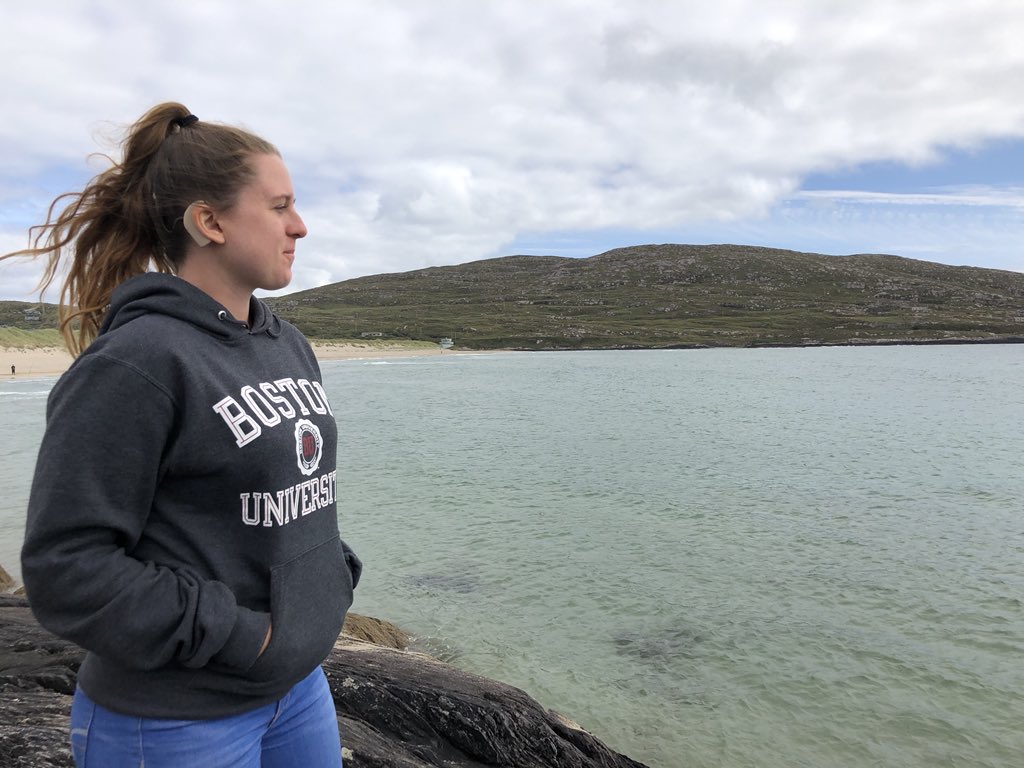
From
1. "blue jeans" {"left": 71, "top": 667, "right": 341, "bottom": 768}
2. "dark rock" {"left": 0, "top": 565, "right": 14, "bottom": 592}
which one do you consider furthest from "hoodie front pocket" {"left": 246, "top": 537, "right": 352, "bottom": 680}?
"dark rock" {"left": 0, "top": 565, "right": 14, "bottom": 592}

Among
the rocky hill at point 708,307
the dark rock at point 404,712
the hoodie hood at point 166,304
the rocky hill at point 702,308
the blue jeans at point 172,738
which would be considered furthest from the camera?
the rocky hill at point 708,307

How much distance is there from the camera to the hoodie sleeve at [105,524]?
1767 mm

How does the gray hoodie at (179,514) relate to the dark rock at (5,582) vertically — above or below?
above

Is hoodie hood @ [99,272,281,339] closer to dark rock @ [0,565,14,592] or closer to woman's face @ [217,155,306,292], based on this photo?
woman's face @ [217,155,306,292]

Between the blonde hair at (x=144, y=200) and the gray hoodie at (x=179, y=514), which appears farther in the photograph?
the blonde hair at (x=144, y=200)

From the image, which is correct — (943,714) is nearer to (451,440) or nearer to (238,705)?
(238,705)

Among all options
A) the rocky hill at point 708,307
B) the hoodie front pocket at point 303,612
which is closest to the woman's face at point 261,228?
the hoodie front pocket at point 303,612

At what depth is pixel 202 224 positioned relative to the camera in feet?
7.16

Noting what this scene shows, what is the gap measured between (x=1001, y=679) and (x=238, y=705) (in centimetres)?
962

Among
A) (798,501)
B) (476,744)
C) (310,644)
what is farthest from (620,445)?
(310,644)

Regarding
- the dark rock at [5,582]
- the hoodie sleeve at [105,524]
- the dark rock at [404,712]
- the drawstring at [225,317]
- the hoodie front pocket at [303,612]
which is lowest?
the dark rock at [5,582]

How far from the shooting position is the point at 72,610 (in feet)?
5.96

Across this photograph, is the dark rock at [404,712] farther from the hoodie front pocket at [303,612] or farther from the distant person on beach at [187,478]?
the distant person on beach at [187,478]

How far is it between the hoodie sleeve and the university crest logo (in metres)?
0.41
